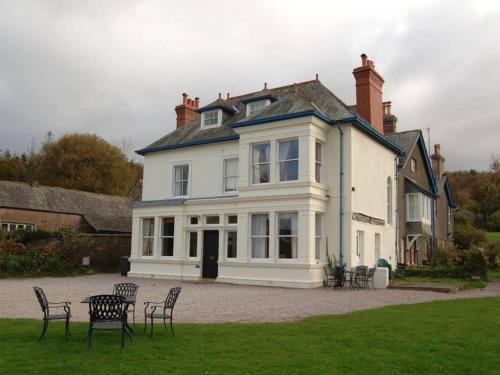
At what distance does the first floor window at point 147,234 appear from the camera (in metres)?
24.1

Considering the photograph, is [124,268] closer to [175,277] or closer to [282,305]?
[175,277]

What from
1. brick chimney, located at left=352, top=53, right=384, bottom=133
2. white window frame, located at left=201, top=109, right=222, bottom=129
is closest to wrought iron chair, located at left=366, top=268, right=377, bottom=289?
brick chimney, located at left=352, top=53, right=384, bottom=133

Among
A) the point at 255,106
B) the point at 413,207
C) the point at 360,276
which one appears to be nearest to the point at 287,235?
the point at 360,276

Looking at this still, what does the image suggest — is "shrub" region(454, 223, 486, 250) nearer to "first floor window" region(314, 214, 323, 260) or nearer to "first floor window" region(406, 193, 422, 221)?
"first floor window" region(406, 193, 422, 221)

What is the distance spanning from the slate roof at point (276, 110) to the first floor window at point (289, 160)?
4.12ft

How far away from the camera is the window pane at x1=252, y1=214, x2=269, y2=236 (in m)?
19.8

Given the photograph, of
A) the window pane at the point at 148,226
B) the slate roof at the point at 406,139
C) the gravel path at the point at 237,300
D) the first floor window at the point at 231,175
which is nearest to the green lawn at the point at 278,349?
the gravel path at the point at 237,300

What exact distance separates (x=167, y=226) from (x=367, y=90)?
1131 cm

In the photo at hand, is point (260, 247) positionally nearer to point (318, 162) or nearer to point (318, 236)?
point (318, 236)

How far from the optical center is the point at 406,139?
27.8m

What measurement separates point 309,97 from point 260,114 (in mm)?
3222

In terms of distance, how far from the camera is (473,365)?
21.5ft

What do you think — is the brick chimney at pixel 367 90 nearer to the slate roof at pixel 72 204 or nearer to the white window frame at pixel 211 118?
the white window frame at pixel 211 118

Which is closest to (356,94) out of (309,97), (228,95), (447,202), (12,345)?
(309,97)
